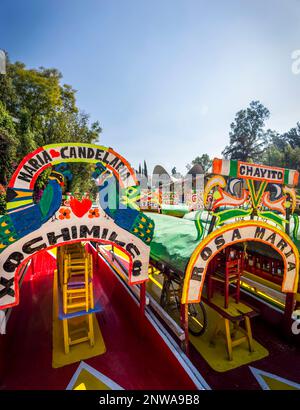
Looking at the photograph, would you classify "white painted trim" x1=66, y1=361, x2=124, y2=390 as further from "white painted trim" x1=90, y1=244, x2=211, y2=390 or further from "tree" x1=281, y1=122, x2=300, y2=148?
"tree" x1=281, y1=122, x2=300, y2=148

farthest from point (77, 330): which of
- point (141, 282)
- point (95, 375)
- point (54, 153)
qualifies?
point (54, 153)

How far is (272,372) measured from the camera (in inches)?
182

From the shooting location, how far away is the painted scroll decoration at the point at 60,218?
347cm

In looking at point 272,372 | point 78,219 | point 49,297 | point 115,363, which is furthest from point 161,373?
point 49,297

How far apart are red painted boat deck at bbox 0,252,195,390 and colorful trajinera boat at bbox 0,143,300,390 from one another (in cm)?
3

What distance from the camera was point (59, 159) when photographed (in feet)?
12.9

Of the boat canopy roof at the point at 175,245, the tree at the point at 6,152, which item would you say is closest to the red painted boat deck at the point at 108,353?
the boat canopy roof at the point at 175,245

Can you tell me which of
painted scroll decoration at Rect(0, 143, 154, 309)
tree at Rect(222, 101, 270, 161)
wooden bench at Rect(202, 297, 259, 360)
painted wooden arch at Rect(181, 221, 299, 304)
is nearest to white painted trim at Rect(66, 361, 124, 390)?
painted scroll decoration at Rect(0, 143, 154, 309)

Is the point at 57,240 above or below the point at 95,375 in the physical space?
above

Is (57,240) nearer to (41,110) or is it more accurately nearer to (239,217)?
(239,217)

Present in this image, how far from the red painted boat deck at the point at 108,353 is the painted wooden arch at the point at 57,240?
78.3 inches

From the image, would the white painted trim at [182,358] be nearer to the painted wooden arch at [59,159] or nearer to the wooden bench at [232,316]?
the wooden bench at [232,316]

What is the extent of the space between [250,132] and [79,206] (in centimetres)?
5930
